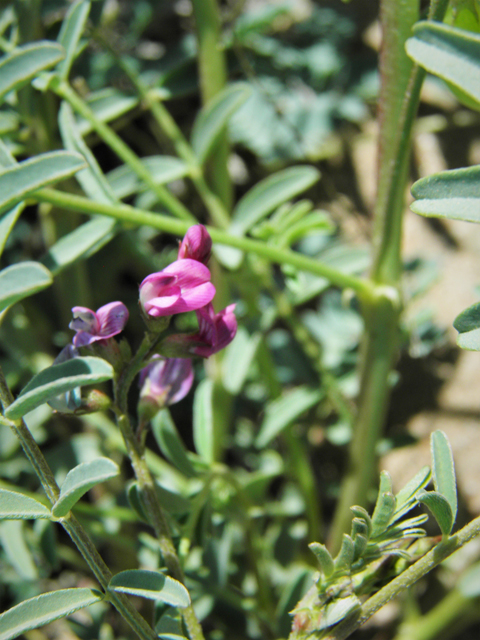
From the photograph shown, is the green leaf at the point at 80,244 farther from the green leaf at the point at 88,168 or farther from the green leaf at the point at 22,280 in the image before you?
the green leaf at the point at 22,280

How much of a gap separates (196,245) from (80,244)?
0.30 metres

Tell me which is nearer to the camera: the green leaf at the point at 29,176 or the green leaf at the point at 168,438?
the green leaf at the point at 29,176

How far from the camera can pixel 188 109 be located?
1414 mm

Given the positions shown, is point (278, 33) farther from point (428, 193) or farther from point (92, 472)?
point (92, 472)

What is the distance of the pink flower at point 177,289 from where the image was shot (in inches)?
20.5

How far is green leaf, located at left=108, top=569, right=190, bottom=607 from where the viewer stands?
1.69 ft

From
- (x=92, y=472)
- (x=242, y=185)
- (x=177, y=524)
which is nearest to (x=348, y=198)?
(x=242, y=185)

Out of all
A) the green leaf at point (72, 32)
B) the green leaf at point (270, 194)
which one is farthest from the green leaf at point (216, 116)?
the green leaf at point (72, 32)

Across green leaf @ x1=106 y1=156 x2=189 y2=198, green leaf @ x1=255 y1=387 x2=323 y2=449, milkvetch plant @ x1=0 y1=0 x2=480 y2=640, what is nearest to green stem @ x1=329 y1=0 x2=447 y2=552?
milkvetch plant @ x1=0 y1=0 x2=480 y2=640

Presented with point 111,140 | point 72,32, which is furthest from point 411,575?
point 72,32

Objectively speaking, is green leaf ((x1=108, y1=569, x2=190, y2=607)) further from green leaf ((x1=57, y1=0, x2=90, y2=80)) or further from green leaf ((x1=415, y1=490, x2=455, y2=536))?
green leaf ((x1=57, y1=0, x2=90, y2=80))

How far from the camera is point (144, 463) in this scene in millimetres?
565

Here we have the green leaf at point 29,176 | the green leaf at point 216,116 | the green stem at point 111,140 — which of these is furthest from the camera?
the green leaf at point 216,116

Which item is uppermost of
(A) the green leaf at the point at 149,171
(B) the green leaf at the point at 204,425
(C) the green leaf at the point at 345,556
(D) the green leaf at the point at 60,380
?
(A) the green leaf at the point at 149,171
